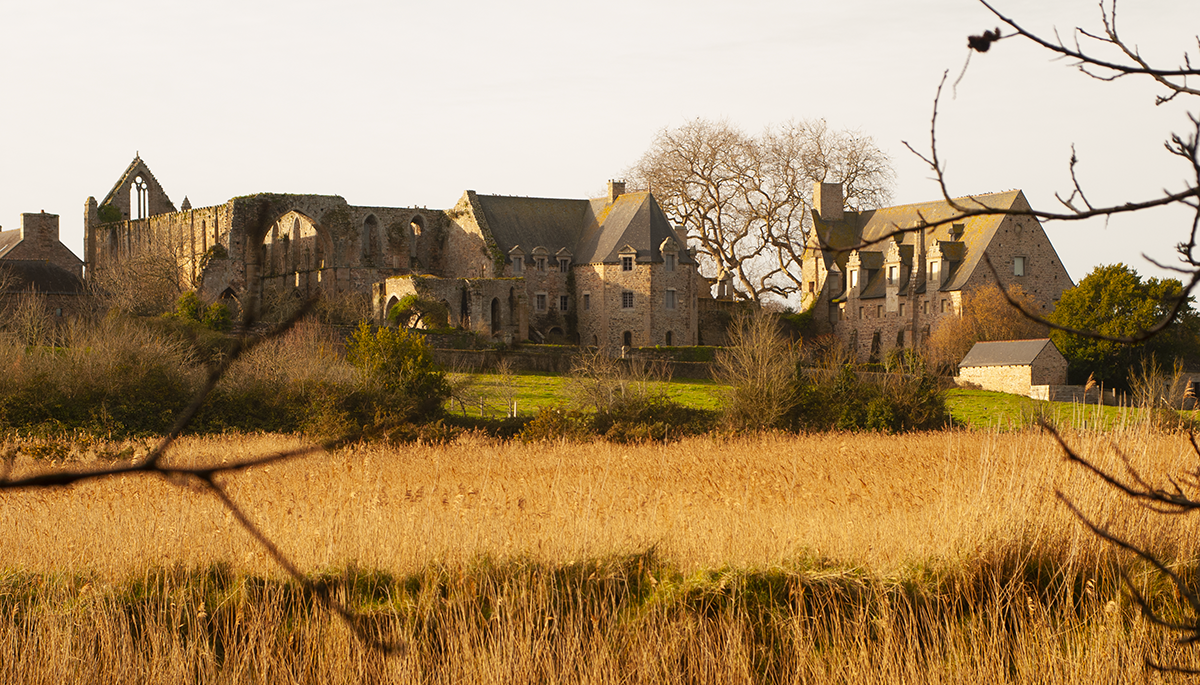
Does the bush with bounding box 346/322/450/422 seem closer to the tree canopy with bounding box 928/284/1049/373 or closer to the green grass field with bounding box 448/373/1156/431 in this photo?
the green grass field with bounding box 448/373/1156/431

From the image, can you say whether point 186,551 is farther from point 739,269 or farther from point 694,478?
point 739,269

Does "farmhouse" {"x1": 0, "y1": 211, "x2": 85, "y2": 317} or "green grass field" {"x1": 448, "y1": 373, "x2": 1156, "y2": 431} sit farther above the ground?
"farmhouse" {"x1": 0, "y1": 211, "x2": 85, "y2": 317}

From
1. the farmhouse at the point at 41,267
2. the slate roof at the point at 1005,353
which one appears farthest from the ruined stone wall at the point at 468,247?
the slate roof at the point at 1005,353

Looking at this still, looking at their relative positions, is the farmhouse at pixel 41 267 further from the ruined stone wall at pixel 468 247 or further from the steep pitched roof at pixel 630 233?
the steep pitched roof at pixel 630 233

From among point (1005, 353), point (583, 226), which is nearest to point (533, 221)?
point (583, 226)

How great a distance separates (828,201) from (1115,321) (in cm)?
1861

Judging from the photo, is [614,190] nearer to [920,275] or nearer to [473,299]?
[473,299]

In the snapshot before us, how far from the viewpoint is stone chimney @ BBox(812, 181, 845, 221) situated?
2186 inches

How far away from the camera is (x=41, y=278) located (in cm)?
4697

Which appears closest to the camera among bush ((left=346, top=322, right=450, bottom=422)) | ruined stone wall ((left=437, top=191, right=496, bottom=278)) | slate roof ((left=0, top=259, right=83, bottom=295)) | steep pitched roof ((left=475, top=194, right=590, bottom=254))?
bush ((left=346, top=322, right=450, bottom=422))

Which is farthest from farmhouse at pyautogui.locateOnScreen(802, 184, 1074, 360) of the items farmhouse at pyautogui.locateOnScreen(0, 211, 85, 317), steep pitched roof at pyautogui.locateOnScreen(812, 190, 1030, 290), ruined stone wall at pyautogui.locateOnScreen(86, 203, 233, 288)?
farmhouse at pyautogui.locateOnScreen(0, 211, 85, 317)

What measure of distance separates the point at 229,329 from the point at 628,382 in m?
15.9

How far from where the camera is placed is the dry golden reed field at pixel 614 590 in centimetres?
753

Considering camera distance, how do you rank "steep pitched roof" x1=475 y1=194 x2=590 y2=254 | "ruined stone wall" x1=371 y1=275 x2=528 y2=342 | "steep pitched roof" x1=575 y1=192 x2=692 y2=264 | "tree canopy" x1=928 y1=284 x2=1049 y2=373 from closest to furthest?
"tree canopy" x1=928 y1=284 x2=1049 y2=373
"ruined stone wall" x1=371 y1=275 x2=528 y2=342
"steep pitched roof" x1=575 y1=192 x2=692 y2=264
"steep pitched roof" x1=475 y1=194 x2=590 y2=254
